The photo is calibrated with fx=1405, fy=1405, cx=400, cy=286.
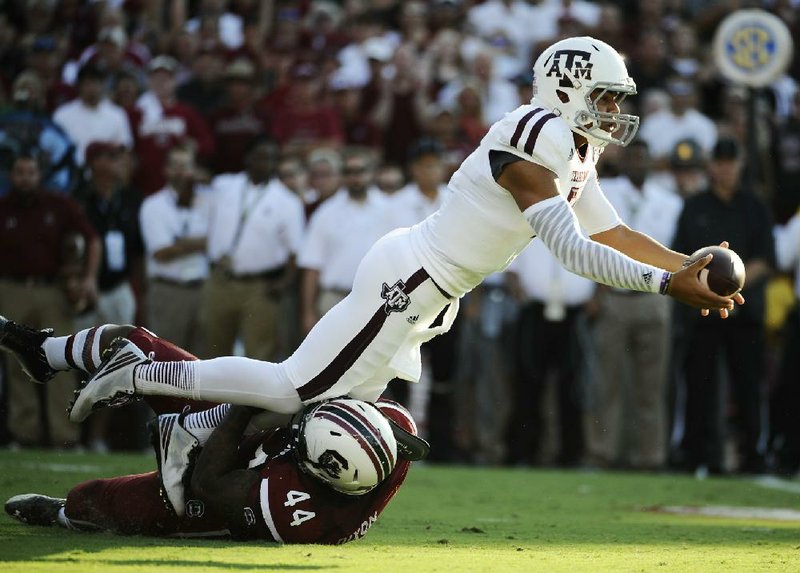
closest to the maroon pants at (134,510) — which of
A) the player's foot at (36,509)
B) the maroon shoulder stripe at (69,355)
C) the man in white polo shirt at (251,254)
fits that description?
the player's foot at (36,509)

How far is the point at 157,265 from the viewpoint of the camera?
485 inches

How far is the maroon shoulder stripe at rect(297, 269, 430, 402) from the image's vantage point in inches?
236

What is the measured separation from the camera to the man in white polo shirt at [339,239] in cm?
1210

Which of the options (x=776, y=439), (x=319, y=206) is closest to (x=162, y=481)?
(x=319, y=206)

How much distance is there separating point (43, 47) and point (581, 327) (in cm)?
633

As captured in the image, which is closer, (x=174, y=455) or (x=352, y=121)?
(x=174, y=455)

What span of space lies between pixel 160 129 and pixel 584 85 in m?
7.97

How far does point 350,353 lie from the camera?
6.01 m

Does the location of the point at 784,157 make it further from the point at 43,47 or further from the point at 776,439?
the point at 43,47

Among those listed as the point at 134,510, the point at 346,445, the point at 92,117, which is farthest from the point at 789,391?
the point at 134,510

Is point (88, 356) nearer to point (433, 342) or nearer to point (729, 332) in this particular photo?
point (433, 342)

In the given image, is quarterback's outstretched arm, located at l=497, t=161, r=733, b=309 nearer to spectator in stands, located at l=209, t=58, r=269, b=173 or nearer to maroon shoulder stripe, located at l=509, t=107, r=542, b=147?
maroon shoulder stripe, located at l=509, t=107, r=542, b=147

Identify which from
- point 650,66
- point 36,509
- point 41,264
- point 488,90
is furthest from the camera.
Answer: point 650,66

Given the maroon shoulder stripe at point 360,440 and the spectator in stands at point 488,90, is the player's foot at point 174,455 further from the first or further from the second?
the spectator in stands at point 488,90
